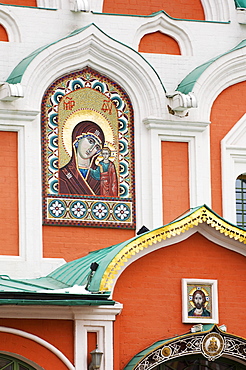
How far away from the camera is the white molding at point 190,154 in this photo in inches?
910

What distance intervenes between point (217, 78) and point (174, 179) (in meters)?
1.96

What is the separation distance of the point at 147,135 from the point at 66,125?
1.39 meters

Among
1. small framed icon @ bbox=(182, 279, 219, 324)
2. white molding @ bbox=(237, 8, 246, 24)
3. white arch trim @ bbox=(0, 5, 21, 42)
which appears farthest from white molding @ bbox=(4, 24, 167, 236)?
small framed icon @ bbox=(182, 279, 219, 324)

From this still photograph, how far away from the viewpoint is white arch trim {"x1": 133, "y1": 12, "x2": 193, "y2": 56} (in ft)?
78.6

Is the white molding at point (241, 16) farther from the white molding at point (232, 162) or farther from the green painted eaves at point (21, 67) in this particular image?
the green painted eaves at point (21, 67)

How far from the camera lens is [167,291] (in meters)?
20.4

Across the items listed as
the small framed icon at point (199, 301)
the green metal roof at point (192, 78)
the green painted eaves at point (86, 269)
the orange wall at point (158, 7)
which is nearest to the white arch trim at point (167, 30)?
the orange wall at point (158, 7)

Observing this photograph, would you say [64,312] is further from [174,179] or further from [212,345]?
[174,179]

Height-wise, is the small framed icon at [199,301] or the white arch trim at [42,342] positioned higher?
the small framed icon at [199,301]

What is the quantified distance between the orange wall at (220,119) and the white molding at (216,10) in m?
1.26

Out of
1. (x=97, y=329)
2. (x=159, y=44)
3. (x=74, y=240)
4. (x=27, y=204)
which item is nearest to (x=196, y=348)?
(x=97, y=329)

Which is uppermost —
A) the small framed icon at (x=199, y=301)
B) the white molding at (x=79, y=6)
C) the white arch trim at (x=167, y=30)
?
the white molding at (x=79, y=6)

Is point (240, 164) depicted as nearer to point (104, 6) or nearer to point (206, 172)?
point (206, 172)

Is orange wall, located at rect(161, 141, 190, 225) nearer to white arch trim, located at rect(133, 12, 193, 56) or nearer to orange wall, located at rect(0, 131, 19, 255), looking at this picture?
white arch trim, located at rect(133, 12, 193, 56)
